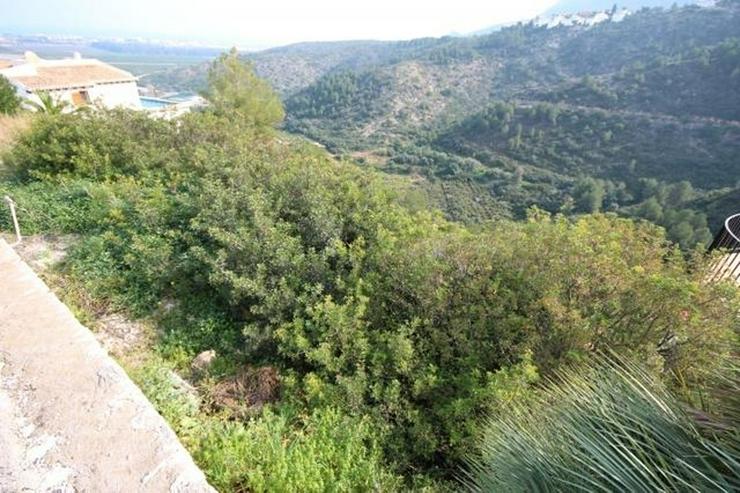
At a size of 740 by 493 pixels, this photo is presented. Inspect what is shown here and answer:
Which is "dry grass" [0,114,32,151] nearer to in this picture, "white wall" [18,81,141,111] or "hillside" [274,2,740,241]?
"white wall" [18,81,141,111]

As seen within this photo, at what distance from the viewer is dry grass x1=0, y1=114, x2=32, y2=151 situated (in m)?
9.96

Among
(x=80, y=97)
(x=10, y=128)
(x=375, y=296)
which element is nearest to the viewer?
(x=375, y=296)

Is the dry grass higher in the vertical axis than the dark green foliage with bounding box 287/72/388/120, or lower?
higher

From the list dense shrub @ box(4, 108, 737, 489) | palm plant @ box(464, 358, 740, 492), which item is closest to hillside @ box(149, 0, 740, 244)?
dense shrub @ box(4, 108, 737, 489)

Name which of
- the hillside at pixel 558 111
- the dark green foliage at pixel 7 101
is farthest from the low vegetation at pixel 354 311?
the hillside at pixel 558 111

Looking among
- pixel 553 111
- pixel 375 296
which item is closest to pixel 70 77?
pixel 375 296

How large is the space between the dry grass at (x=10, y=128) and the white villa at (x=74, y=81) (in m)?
7.49

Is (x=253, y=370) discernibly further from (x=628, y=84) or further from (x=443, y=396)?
(x=628, y=84)

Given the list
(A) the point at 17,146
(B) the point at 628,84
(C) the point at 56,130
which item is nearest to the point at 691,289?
(C) the point at 56,130

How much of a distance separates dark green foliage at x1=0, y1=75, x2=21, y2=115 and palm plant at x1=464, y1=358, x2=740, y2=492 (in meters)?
18.1

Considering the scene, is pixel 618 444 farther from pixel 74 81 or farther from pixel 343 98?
pixel 343 98

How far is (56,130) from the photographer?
8.34 m

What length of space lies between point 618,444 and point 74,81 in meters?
27.0

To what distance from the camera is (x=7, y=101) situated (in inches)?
556
